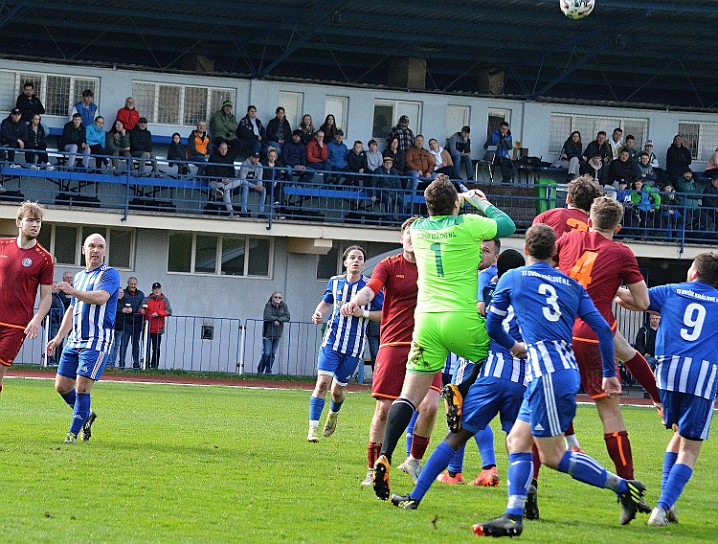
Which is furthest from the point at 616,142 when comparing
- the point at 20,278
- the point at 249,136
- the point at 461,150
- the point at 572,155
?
the point at 20,278

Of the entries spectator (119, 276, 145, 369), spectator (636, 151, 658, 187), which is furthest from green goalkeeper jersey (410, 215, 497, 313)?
spectator (636, 151, 658, 187)

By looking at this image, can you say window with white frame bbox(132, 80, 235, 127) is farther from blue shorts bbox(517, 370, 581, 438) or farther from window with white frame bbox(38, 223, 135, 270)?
blue shorts bbox(517, 370, 581, 438)

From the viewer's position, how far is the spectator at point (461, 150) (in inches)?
1141

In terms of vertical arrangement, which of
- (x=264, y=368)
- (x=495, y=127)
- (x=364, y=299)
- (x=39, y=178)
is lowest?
(x=264, y=368)

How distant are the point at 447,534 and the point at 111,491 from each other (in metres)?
2.61

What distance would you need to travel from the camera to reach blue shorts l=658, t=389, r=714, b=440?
8047 millimetres

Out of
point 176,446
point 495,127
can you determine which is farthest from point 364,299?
point 495,127

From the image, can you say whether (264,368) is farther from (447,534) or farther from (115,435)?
(447,534)

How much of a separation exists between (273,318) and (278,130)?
15.8 feet

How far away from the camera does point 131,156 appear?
26.8 metres

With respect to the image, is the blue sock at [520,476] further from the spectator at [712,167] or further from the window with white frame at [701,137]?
the window with white frame at [701,137]

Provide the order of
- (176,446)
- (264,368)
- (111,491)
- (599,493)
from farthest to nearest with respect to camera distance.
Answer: (264,368) → (176,446) → (599,493) → (111,491)

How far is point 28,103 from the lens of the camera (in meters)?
26.5

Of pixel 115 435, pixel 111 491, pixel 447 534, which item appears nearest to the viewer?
pixel 447 534
